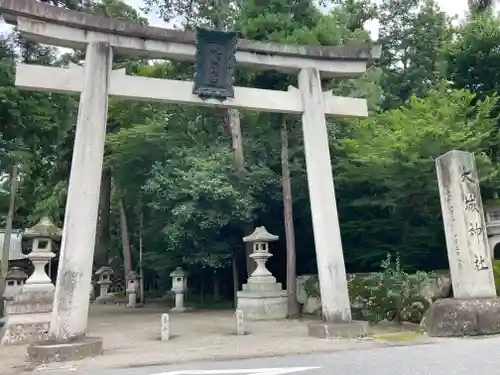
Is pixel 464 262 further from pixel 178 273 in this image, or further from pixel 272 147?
pixel 178 273

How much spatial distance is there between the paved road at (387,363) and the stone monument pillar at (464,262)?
2.98 ft

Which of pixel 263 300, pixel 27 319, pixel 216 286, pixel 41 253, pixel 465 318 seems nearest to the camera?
pixel 465 318

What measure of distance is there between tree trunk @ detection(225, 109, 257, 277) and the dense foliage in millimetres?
265

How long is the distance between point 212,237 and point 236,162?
2.86 meters

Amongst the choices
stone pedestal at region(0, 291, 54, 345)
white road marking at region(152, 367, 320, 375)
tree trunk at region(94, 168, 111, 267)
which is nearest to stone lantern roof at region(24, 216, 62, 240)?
stone pedestal at region(0, 291, 54, 345)

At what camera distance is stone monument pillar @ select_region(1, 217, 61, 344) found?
10.7 meters

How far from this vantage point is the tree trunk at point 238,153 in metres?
16.1

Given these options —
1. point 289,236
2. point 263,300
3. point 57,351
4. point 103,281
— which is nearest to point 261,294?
point 263,300

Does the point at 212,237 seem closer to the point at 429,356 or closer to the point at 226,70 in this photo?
the point at 226,70

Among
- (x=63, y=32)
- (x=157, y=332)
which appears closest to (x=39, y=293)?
(x=157, y=332)

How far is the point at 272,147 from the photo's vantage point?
16.8 meters

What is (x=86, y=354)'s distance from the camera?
7.86 metres

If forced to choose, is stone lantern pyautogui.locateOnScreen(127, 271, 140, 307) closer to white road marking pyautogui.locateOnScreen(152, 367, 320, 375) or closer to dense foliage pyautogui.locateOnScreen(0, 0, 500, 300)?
dense foliage pyautogui.locateOnScreen(0, 0, 500, 300)

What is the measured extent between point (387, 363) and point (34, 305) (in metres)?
8.30
